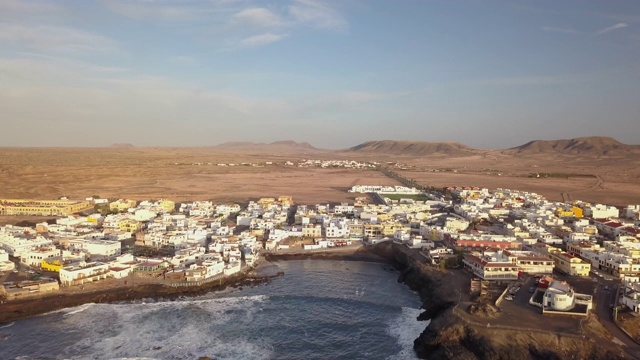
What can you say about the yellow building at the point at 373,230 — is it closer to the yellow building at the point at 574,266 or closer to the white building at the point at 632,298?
the yellow building at the point at 574,266

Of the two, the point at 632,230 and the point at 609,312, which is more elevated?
the point at 632,230

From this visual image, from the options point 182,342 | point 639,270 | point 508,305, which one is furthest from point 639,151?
point 182,342

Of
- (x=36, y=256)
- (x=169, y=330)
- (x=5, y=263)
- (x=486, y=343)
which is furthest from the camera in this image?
(x=36, y=256)

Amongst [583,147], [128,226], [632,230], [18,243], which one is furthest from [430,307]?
[583,147]

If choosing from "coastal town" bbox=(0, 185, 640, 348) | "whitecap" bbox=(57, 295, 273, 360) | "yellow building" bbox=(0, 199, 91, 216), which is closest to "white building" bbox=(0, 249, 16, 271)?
"coastal town" bbox=(0, 185, 640, 348)

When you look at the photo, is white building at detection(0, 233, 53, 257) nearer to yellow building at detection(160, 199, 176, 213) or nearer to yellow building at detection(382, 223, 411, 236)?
yellow building at detection(160, 199, 176, 213)

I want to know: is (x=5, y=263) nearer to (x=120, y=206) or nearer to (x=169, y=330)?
(x=169, y=330)

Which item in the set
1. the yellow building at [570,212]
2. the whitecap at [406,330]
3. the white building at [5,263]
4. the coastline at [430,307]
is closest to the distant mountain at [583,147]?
the yellow building at [570,212]
